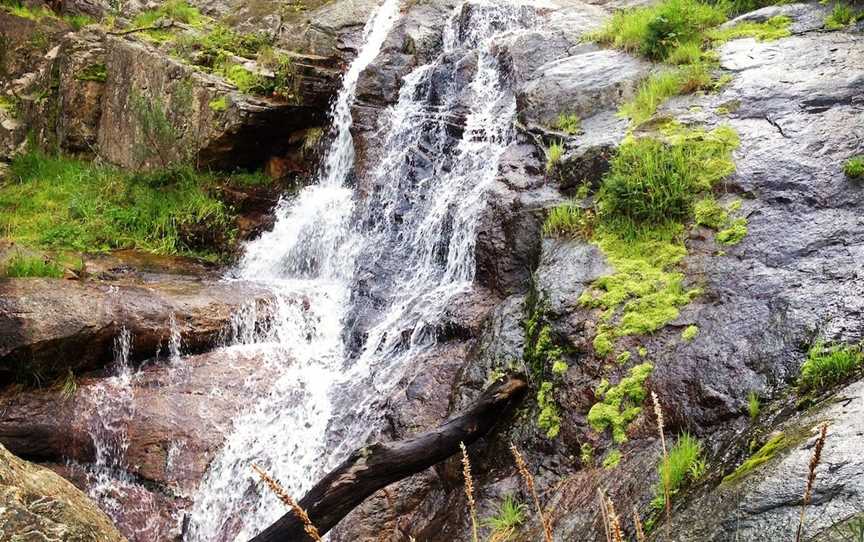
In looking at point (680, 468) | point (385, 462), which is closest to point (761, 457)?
point (680, 468)

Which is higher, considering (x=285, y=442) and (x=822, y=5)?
(x=822, y=5)

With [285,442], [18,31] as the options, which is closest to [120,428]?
[285,442]

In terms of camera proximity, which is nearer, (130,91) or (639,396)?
(639,396)

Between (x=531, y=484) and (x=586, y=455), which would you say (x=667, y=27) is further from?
(x=531, y=484)

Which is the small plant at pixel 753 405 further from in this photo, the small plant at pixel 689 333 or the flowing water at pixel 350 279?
the flowing water at pixel 350 279

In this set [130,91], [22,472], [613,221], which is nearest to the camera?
[22,472]

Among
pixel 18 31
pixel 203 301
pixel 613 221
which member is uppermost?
pixel 18 31

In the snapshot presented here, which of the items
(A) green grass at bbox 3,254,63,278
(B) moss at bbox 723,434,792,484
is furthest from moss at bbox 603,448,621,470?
(A) green grass at bbox 3,254,63,278

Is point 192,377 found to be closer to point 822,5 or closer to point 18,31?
point 822,5

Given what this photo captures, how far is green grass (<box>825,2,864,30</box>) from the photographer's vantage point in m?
7.12

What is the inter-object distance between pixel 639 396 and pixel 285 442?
3.75 m

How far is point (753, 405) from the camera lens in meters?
3.74

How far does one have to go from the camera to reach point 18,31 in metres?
13.6

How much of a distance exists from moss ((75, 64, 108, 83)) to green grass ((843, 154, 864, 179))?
40.5 feet
